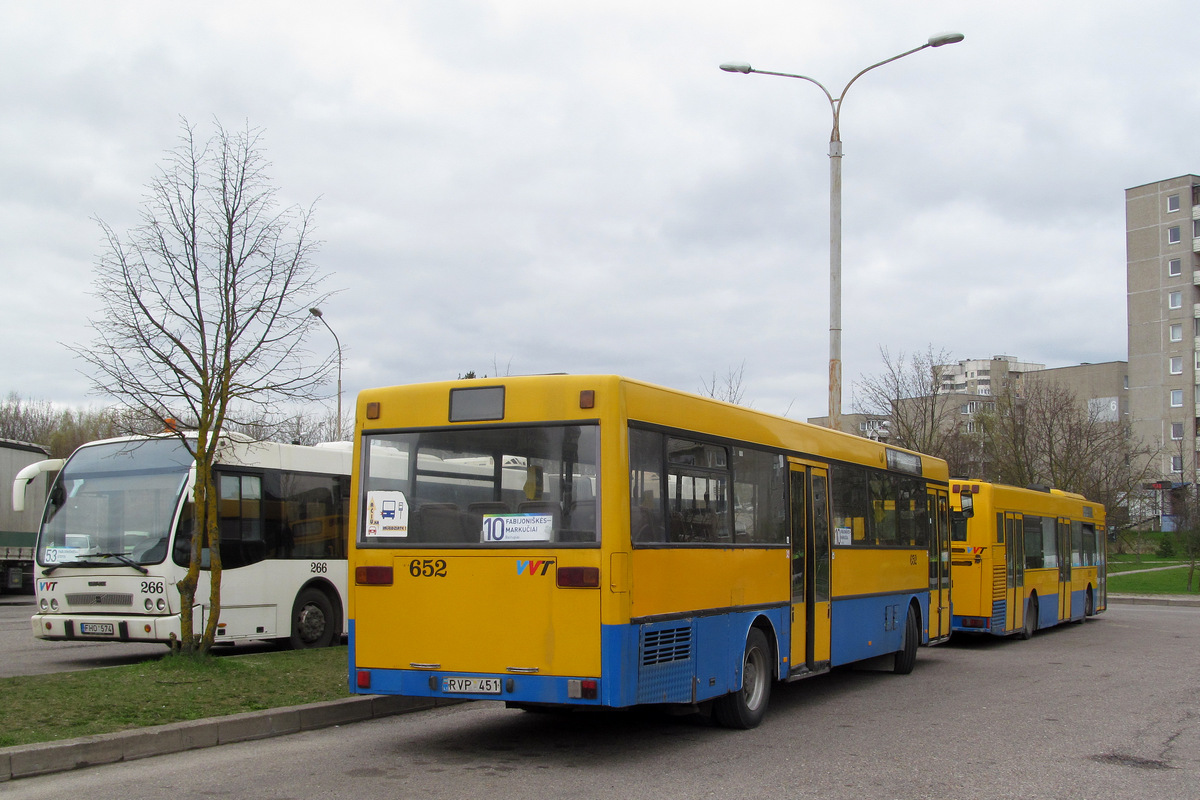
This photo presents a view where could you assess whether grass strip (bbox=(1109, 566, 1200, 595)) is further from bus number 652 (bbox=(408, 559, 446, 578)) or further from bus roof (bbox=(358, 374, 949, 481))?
bus number 652 (bbox=(408, 559, 446, 578))

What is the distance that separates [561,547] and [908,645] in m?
8.08

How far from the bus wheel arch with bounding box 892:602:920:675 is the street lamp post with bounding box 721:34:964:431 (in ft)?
10.8

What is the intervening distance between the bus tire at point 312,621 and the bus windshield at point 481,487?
20.7 feet

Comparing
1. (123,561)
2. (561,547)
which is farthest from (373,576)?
(123,561)

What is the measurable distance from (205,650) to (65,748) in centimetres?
Result: 396

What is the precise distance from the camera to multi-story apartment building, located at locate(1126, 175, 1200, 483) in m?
82.2

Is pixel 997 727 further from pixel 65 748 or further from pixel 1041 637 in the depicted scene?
pixel 1041 637

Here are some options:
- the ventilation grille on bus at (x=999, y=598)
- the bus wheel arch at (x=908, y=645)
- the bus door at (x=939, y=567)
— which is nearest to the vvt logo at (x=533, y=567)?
the bus wheel arch at (x=908, y=645)

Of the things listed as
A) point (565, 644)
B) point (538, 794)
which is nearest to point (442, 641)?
point (565, 644)

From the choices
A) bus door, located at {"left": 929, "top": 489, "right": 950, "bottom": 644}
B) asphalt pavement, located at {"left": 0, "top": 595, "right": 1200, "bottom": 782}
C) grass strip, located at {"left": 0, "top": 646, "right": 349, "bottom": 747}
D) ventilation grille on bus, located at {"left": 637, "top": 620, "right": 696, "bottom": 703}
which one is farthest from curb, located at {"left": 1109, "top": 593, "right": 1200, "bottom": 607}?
ventilation grille on bus, located at {"left": 637, "top": 620, "right": 696, "bottom": 703}

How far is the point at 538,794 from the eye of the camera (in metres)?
7.11

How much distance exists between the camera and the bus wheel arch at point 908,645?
1444 cm

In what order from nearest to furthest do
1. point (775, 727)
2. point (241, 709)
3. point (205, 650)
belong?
point (241, 709) → point (775, 727) → point (205, 650)

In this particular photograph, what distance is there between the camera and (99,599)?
12.9 metres
